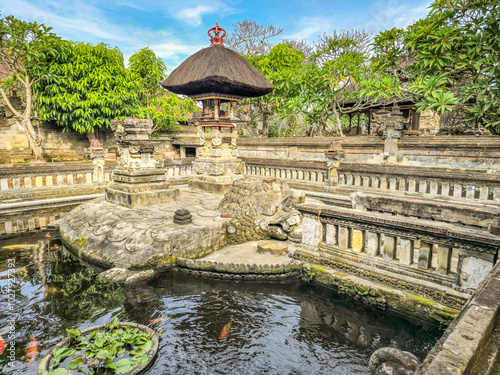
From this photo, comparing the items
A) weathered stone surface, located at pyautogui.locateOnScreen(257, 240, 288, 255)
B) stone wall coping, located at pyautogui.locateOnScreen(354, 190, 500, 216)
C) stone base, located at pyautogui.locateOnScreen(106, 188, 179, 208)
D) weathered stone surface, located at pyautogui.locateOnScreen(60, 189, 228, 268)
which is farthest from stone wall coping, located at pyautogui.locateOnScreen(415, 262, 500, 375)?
stone base, located at pyautogui.locateOnScreen(106, 188, 179, 208)

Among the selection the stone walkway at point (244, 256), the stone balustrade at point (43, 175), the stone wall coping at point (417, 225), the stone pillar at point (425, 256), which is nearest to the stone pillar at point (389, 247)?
the stone wall coping at point (417, 225)

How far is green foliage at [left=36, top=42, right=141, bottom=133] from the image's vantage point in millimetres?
17469

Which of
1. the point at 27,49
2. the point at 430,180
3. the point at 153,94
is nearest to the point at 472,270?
the point at 430,180

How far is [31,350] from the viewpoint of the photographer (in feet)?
10.8

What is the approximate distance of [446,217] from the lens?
4.01 meters

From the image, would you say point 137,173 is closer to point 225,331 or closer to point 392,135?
point 225,331

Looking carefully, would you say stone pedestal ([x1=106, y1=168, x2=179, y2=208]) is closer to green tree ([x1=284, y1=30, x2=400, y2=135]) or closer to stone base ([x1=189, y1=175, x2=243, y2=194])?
stone base ([x1=189, y1=175, x2=243, y2=194])

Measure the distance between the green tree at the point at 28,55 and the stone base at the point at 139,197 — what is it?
1056 centimetres

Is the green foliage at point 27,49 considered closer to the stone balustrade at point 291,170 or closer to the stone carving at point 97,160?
the stone carving at point 97,160

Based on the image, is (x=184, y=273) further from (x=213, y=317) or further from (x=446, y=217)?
(x=446, y=217)

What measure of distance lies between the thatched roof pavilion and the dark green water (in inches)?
212

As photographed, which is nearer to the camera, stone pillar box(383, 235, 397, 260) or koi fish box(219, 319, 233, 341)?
koi fish box(219, 319, 233, 341)

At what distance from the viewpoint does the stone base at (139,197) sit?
736 centimetres

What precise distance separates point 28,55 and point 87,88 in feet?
12.5
